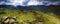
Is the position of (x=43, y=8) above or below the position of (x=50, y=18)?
above

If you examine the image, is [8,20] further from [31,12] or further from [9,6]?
[31,12]

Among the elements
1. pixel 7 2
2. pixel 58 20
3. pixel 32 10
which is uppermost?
pixel 7 2

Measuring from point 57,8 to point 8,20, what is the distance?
22.9 inches

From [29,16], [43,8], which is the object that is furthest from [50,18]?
[29,16]

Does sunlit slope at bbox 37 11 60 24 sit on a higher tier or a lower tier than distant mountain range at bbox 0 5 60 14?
lower

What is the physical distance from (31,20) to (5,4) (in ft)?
1.20

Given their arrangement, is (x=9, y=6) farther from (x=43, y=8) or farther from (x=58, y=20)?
(x=58, y=20)

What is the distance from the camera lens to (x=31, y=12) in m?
1.47

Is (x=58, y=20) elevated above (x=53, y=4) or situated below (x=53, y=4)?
below

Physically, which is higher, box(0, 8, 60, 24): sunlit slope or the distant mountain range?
the distant mountain range

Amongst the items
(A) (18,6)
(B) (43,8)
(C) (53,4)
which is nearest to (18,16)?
(A) (18,6)

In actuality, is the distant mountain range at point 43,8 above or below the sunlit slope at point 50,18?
above

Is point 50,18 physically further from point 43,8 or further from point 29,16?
point 29,16

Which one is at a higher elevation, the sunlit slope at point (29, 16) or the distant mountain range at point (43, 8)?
the distant mountain range at point (43, 8)
